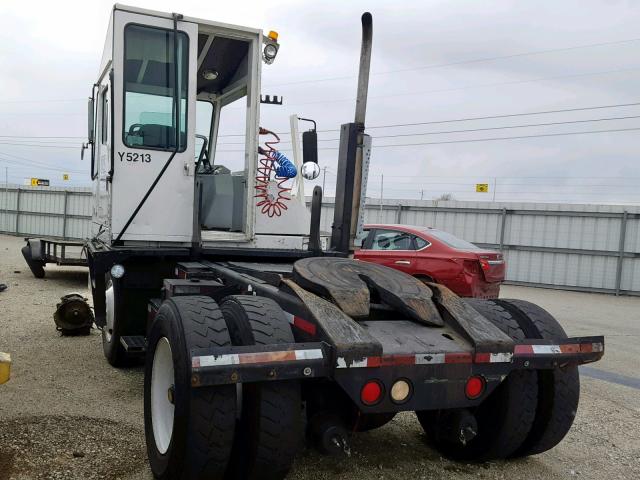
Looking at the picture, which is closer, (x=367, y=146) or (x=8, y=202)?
(x=367, y=146)

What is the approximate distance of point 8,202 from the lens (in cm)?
2597

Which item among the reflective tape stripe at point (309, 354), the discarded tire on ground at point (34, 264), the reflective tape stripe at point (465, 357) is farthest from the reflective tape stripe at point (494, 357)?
the discarded tire on ground at point (34, 264)

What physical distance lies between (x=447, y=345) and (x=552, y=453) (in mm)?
1735

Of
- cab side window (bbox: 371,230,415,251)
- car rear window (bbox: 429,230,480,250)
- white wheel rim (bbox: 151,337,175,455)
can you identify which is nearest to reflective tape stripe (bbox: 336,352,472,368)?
white wheel rim (bbox: 151,337,175,455)

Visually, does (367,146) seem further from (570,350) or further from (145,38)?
(145,38)

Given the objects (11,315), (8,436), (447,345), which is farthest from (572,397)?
(11,315)

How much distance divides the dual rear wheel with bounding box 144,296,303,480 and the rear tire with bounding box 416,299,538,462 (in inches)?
49.0

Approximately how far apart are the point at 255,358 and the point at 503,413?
66.8 inches

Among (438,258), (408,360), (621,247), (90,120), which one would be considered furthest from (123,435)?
(621,247)

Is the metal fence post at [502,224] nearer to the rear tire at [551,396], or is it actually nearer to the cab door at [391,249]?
the cab door at [391,249]

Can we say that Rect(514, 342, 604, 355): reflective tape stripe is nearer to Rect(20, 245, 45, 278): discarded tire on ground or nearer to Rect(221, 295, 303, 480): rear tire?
Rect(221, 295, 303, 480): rear tire

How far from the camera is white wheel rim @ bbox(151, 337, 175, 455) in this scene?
3455mm

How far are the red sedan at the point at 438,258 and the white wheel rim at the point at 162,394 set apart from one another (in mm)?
6564

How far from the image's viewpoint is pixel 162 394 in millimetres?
3598
